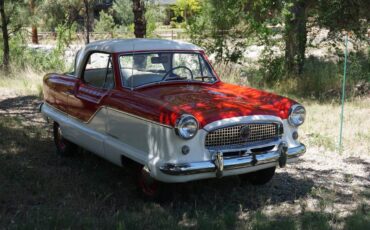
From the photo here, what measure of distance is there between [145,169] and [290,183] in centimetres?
194

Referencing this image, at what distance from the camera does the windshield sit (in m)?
5.82

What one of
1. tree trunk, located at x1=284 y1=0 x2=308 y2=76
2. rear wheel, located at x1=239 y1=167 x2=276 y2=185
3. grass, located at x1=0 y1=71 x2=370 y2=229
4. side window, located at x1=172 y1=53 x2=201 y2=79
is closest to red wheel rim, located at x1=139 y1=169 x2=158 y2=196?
grass, located at x1=0 y1=71 x2=370 y2=229

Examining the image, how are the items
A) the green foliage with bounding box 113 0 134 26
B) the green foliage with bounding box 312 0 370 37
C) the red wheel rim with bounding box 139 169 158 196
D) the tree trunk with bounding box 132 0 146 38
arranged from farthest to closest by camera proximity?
1. the green foliage with bounding box 113 0 134 26
2. the green foliage with bounding box 312 0 370 37
3. the tree trunk with bounding box 132 0 146 38
4. the red wheel rim with bounding box 139 169 158 196

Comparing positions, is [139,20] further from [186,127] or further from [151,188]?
[186,127]

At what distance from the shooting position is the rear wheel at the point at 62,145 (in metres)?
6.98

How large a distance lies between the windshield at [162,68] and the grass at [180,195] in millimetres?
1200

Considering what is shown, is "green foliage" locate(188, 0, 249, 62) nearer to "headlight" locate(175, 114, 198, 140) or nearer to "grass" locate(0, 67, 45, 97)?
"grass" locate(0, 67, 45, 97)

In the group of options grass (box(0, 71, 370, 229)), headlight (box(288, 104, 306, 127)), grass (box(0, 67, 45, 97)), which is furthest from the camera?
grass (box(0, 67, 45, 97))

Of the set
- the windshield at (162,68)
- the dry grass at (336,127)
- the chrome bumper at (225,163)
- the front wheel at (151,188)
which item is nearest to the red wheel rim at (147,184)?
the front wheel at (151,188)

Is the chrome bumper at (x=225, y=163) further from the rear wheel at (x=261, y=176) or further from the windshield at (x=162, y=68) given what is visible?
the windshield at (x=162, y=68)

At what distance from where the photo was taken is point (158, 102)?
5039mm

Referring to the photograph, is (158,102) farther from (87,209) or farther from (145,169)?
(87,209)

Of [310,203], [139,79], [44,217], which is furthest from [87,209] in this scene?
[310,203]

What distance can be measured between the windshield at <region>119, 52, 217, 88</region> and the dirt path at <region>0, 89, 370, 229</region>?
1.22m
